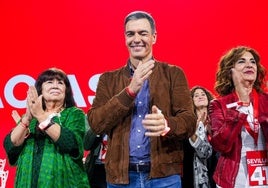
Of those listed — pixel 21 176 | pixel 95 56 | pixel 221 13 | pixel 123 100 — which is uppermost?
pixel 221 13

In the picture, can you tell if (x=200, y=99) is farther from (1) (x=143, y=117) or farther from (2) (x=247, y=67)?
(1) (x=143, y=117)

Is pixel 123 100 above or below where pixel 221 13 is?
below

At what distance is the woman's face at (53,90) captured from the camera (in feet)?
9.18

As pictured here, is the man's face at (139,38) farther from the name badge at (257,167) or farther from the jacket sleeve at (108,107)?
the name badge at (257,167)

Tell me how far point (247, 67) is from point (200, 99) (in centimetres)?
83

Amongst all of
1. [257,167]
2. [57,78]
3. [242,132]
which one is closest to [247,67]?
[242,132]

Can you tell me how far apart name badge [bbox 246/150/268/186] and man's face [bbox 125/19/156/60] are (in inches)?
30.9

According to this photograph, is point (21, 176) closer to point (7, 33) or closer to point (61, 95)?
point (61, 95)

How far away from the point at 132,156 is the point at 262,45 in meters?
2.50

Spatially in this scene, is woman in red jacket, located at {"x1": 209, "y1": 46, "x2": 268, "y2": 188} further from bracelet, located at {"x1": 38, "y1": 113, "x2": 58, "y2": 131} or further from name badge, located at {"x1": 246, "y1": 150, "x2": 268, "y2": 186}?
bracelet, located at {"x1": 38, "y1": 113, "x2": 58, "y2": 131}

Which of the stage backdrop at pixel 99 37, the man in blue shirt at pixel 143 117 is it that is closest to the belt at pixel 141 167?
the man in blue shirt at pixel 143 117

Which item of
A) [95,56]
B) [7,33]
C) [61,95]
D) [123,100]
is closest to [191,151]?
[61,95]

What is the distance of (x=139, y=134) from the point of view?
2.25 m

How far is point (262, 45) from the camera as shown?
4312 mm
